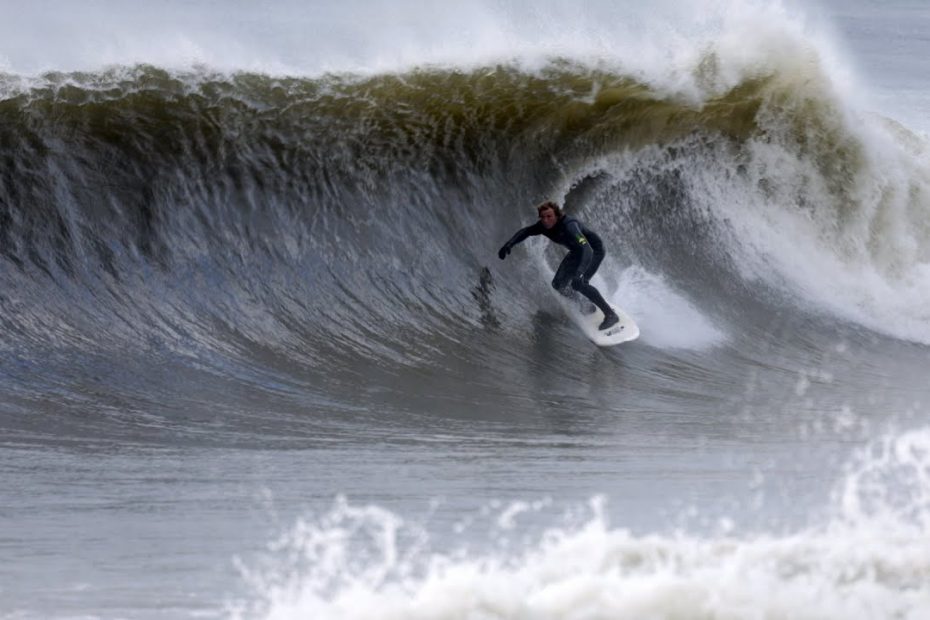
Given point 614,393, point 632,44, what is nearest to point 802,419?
point 614,393

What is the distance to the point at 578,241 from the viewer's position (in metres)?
10.3

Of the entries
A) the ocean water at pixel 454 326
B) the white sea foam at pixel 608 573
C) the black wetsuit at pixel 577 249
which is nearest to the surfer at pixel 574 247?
the black wetsuit at pixel 577 249

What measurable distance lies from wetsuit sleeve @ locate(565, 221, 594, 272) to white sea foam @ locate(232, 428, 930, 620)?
445cm

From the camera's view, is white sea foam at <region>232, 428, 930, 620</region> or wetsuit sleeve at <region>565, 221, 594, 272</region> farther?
wetsuit sleeve at <region>565, 221, 594, 272</region>

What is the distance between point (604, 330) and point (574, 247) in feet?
2.29

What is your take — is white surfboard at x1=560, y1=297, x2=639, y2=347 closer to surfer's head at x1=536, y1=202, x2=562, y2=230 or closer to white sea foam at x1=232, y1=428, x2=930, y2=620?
surfer's head at x1=536, y1=202, x2=562, y2=230

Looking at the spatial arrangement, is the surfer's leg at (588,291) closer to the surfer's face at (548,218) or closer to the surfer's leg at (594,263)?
the surfer's leg at (594,263)

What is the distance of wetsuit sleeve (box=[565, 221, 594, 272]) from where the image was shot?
33.7ft

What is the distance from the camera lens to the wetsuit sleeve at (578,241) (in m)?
10.3

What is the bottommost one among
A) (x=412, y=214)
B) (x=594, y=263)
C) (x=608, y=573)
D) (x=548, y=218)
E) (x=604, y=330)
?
(x=608, y=573)

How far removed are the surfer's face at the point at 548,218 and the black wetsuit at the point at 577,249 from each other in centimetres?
4

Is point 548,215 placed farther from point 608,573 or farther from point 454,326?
point 608,573

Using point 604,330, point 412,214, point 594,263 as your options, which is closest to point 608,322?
point 604,330

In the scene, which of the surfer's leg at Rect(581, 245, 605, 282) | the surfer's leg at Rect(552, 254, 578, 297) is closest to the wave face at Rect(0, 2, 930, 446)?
the surfer's leg at Rect(552, 254, 578, 297)
